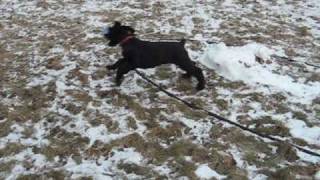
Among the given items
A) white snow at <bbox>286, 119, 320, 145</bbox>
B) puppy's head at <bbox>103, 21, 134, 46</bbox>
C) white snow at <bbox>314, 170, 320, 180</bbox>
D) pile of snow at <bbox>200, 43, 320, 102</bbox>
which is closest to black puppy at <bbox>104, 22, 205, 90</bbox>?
puppy's head at <bbox>103, 21, 134, 46</bbox>

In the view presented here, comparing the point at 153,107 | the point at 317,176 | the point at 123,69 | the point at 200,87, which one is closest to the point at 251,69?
the point at 200,87

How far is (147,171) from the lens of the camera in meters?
4.88

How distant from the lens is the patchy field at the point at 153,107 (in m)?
4.98

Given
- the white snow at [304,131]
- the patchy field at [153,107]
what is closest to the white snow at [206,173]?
the patchy field at [153,107]

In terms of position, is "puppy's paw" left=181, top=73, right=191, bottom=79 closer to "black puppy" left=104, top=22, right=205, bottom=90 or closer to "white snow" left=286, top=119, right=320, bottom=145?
"black puppy" left=104, top=22, right=205, bottom=90

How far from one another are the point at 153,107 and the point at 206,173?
5.04 ft

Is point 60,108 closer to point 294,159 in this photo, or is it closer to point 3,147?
point 3,147

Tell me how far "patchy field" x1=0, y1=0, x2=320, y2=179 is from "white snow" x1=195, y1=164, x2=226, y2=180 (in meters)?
0.02

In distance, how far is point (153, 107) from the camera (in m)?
6.07

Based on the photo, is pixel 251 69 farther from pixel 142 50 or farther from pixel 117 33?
pixel 117 33

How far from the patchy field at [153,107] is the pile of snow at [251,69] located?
0.09 feet

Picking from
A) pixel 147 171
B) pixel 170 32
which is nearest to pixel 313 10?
pixel 170 32

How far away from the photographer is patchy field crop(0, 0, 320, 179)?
498 centimetres

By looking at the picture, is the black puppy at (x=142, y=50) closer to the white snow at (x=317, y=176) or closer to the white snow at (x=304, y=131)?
the white snow at (x=304, y=131)
